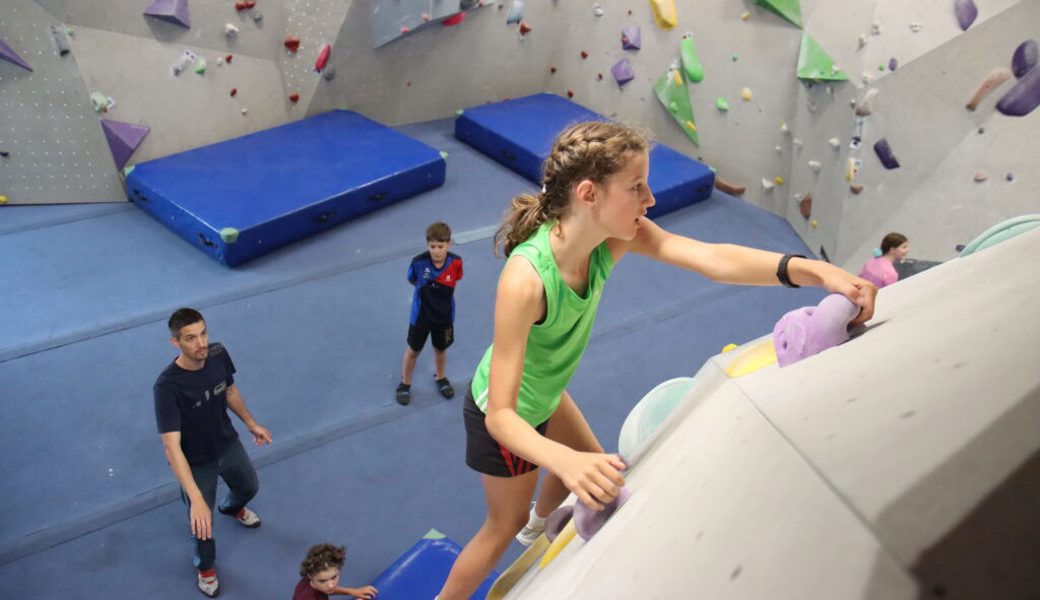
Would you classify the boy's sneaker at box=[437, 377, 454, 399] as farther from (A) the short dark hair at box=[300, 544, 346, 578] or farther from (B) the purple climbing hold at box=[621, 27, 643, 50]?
(B) the purple climbing hold at box=[621, 27, 643, 50]

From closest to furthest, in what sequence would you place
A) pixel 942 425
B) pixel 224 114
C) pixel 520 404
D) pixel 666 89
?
pixel 942 425 → pixel 520 404 → pixel 224 114 → pixel 666 89

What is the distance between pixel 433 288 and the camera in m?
3.65

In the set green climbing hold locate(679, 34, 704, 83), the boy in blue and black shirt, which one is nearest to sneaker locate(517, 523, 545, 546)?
the boy in blue and black shirt

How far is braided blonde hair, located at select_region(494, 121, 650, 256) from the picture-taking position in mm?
1638

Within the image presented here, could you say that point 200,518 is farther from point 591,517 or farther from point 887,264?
point 887,264

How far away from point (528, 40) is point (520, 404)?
558cm

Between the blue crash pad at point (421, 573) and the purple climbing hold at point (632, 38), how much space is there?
177 inches

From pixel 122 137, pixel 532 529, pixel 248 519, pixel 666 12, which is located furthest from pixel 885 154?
pixel 122 137

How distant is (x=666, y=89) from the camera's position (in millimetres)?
6215

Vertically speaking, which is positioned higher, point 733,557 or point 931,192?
point 733,557

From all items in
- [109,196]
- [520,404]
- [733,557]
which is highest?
[733,557]

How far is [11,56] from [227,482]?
3.06 m

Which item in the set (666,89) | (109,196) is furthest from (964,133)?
(109,196)

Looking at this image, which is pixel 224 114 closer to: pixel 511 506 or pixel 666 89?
pixel 666 89
